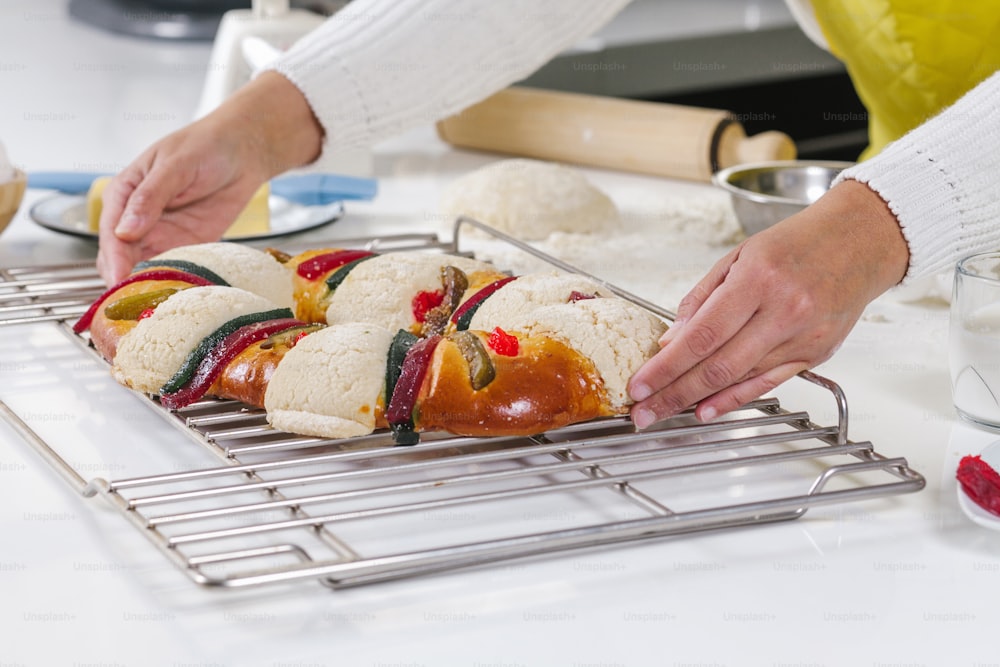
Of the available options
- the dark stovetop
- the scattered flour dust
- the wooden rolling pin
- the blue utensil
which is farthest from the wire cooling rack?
the dark stovetop

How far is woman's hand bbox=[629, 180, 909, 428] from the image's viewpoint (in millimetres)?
916

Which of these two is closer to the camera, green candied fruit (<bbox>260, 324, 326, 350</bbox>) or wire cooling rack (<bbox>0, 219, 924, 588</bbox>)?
wire cooling rack (<bbox>0, 219, 924, 588</bbox>)

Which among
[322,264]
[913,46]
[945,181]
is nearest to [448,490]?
[322,264]

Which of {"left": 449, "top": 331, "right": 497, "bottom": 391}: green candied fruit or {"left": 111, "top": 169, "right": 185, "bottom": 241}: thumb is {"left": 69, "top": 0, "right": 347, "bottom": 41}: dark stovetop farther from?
{"left": 449, "top": 331, "right": 497, "bottom": 391}: green candied fruit

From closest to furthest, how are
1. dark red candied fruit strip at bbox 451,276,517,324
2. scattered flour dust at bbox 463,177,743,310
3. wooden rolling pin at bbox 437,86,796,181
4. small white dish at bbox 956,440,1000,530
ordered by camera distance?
small white dish at bbox 956,440,1000,530
dark red candied fruit strip at bbox 451,276,517,324
scattered flour dust at bbox 463,177,743,310
wooden rolling pin at bbox 437,86,796,181

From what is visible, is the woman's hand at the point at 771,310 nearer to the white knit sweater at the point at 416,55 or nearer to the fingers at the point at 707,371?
the fingers at the point at 707,371

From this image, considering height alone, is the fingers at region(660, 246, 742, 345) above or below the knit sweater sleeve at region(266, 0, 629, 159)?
below

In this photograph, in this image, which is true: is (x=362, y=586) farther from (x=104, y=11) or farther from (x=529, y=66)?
(x=104, y=11)

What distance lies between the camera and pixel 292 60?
1.52 metres

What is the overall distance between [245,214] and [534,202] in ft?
1.28

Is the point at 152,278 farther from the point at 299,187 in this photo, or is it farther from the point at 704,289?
the point at 299,187

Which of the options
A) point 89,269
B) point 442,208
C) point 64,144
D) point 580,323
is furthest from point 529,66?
point 64,144

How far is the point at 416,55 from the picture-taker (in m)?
1.58

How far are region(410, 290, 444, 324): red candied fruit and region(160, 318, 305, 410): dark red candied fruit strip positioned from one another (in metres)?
0.14
